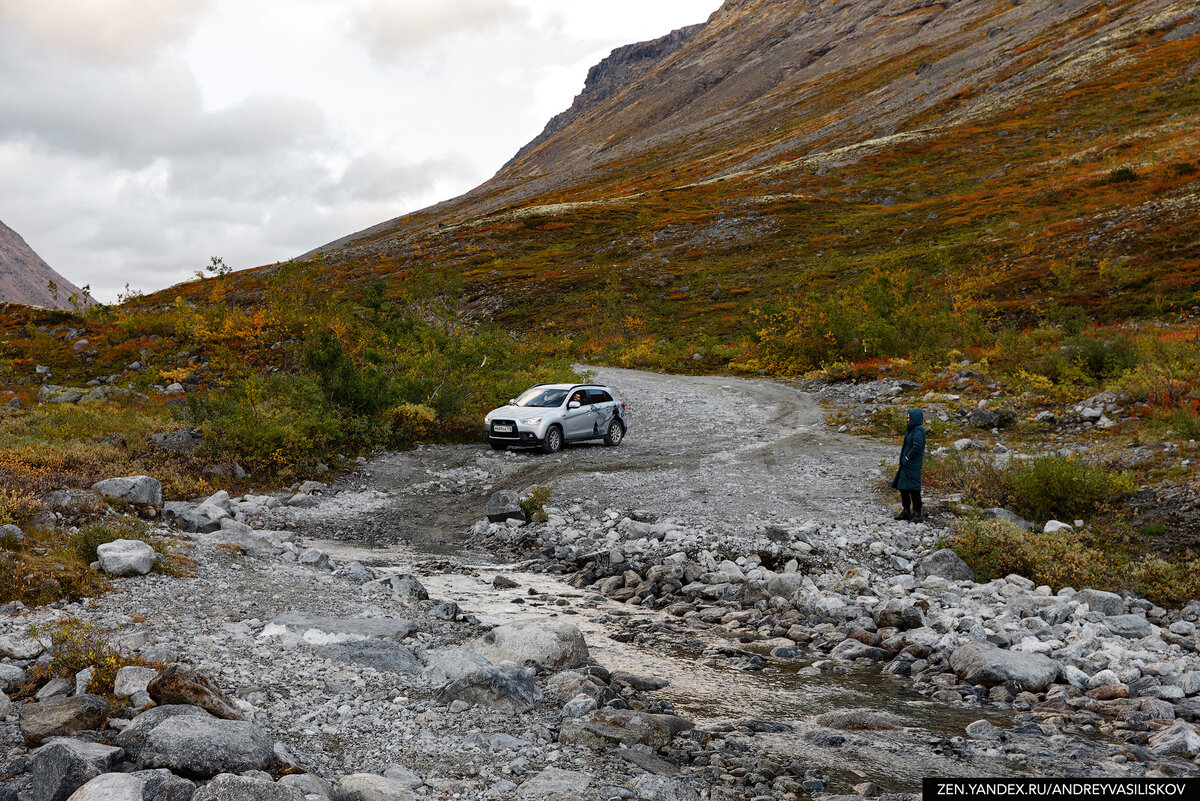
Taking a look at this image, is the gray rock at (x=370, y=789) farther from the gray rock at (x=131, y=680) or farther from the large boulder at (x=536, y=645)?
the large boulder at (x=536, y=645)

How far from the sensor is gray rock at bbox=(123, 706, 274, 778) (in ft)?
14.3

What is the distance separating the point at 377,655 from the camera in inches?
274

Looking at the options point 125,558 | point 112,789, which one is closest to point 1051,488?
point 112,789

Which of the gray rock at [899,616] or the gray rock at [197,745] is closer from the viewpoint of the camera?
the gray rock at [197,745]

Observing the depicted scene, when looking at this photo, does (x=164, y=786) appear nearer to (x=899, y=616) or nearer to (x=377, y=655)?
(x=377, y=655)

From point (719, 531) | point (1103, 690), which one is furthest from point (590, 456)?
point (1103, 690)

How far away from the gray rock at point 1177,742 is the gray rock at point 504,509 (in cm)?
1033

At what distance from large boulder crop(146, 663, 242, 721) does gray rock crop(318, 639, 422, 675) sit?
166cm

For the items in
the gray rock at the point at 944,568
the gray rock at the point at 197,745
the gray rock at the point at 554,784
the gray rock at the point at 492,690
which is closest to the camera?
the gray rock at the point at 197,745

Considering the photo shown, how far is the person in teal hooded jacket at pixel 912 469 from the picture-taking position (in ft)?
41.7

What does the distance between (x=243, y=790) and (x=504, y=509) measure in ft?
34.1

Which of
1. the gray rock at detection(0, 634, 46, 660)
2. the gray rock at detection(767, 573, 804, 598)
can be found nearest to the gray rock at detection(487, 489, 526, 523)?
the gray rock at detection(767, 573, 804, 598)

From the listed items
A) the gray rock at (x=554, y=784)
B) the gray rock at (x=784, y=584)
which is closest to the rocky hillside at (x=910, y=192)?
the gray rock at (x=784, y=584)

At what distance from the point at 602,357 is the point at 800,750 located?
39.3 metres
